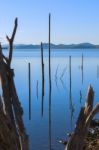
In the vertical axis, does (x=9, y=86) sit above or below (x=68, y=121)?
above

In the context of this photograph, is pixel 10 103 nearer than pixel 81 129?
No

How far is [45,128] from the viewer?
46.3 ft

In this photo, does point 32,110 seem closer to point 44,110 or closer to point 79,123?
point 44,110

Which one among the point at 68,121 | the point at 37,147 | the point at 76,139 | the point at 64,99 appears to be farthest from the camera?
the point at 64,99

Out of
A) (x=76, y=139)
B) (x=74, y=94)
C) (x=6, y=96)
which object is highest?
(x=6, y=96)

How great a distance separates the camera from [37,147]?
1143 centimetres

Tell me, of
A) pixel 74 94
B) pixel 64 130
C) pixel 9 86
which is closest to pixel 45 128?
pixel 64 130

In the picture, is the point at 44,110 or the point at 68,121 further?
the point at 44,110

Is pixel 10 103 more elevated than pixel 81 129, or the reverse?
pixel 10 103

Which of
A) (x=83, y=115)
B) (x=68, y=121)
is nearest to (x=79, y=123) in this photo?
(x=83, y=115)

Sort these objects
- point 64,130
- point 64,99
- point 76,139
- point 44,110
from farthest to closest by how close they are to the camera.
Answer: point 64,99 → point 44,110 → point 64,130 → point 76,139

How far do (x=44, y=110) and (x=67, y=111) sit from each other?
36.8 inches

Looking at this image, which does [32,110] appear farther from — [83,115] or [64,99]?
[83,115]

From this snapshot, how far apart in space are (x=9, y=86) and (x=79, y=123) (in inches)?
22.9
